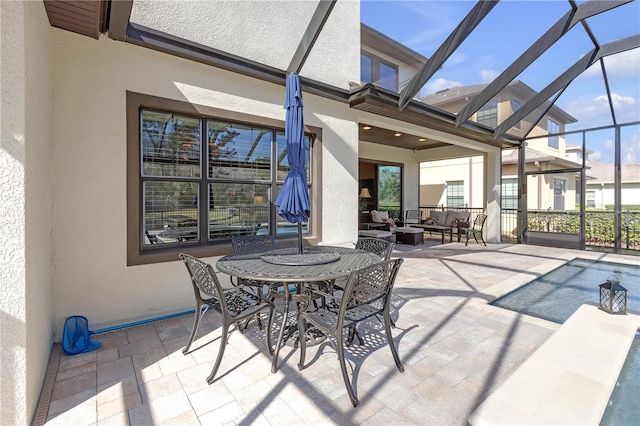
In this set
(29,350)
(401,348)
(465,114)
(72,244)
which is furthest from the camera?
(465,114)

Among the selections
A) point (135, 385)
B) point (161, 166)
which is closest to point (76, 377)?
point (135, 385)

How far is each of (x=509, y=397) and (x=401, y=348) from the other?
0.99m

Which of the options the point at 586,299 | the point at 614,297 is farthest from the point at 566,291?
the point at 614,297

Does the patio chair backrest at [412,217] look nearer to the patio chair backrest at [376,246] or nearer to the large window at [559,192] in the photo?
the large window at [559,192]

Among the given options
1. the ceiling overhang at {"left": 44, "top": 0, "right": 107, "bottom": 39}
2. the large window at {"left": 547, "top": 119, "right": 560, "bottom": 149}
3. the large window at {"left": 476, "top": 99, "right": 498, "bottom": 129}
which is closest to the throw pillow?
the large window at {"left": 476, "top": 99, "right": 498, "bottom": 129}

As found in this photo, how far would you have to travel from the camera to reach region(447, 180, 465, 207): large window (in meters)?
15.1

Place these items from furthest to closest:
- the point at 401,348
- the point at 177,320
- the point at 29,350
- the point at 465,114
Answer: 1. the point at 465,114
2. the point at 177,320
3. the point at 401,348
4. the point at 29,350

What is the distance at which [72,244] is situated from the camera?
3141 mm

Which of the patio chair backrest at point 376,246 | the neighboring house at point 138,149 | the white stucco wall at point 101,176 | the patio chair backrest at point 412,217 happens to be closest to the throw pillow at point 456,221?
the patio chair backrest at point 412,217

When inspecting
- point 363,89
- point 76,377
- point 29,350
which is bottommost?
point 76,377

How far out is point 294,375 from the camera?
2457mm

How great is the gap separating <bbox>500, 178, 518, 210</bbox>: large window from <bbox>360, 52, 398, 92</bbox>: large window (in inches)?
217

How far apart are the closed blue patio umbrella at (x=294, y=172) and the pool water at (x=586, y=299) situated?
109 inches

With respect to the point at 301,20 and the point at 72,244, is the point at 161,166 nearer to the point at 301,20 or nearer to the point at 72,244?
the point at 72,244
